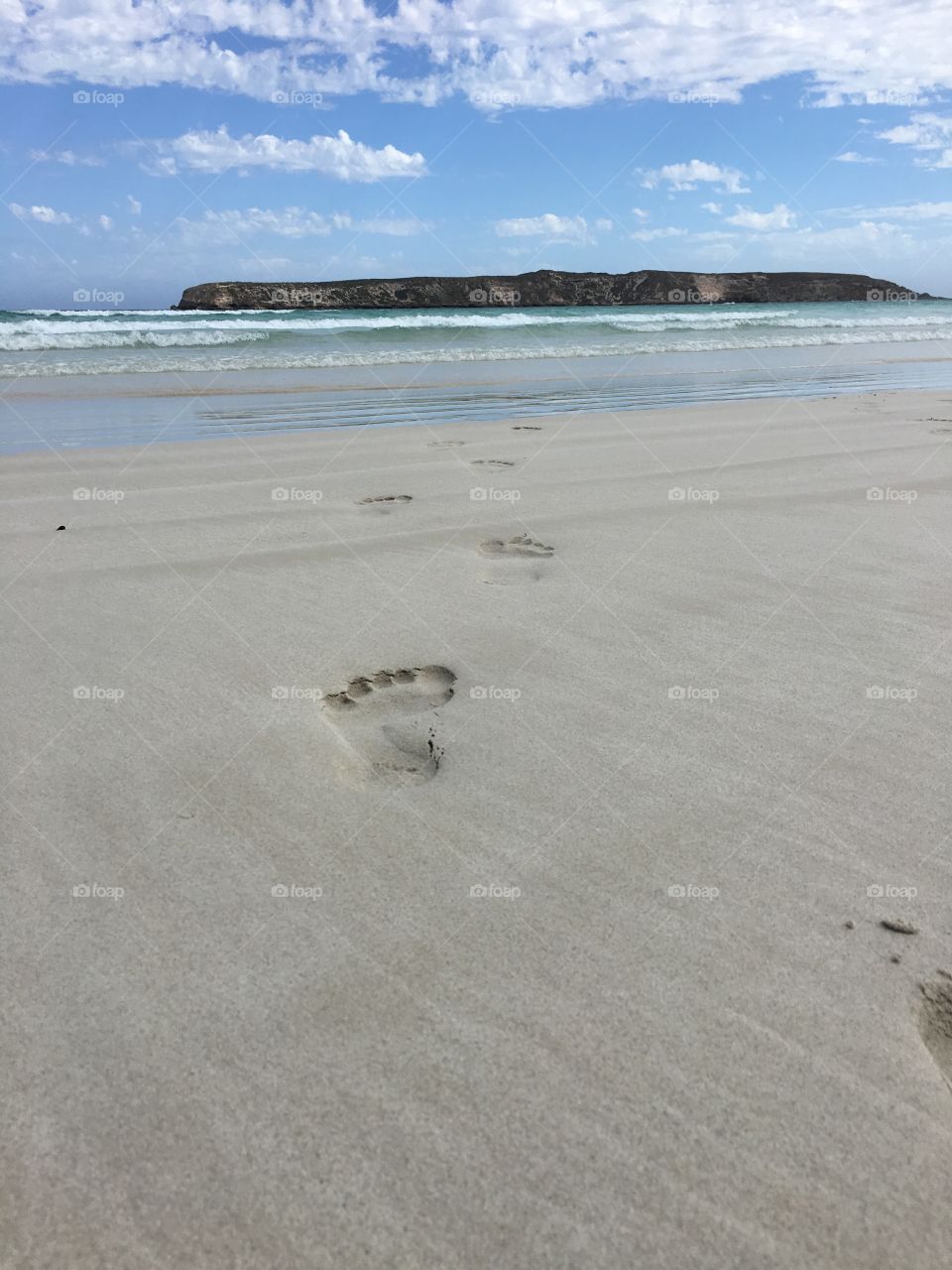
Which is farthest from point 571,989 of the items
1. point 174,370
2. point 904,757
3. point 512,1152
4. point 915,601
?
point 174,370

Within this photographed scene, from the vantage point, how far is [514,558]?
3750mm

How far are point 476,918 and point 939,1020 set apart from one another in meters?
0.74

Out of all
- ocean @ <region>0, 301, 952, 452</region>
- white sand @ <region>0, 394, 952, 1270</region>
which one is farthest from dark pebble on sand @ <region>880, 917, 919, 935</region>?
ocean @ <region>0, 301, 952, 452</region>

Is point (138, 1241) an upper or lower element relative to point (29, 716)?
lower

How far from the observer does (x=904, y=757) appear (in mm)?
2188

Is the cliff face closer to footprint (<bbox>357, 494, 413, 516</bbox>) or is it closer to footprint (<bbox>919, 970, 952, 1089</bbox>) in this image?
footprint (<bbox>357, 494, 413, 516</bbox>)

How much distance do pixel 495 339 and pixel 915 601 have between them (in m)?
16.8

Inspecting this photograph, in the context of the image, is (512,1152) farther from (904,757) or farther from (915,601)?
(915,601)

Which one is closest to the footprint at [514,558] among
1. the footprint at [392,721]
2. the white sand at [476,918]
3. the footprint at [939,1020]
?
the white sand at [476,918]

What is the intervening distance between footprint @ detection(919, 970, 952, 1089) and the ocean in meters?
6.43

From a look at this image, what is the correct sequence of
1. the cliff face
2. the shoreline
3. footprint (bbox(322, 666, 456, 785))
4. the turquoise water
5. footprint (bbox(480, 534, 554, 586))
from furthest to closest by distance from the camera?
the cliff face, the turquoise water, the shoreline, footprint (bbox(480, 534, 554, 586)), footprint (bbox(322, 666, 456, 785))

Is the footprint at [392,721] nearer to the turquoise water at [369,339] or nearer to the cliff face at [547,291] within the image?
the turquoise water at [369,339]

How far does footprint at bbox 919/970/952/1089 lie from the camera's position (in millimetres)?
1371

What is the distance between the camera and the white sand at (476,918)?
3.81 feet
